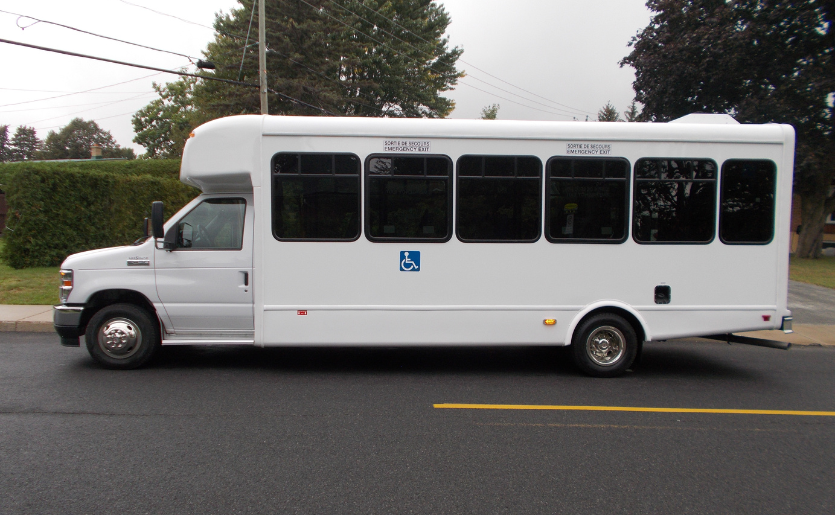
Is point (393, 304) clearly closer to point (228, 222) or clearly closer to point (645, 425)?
point (228, 222)

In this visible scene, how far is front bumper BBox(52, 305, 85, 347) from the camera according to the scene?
240 inches

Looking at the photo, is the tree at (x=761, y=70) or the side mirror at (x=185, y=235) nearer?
the side mirror at (x=185, y=235)

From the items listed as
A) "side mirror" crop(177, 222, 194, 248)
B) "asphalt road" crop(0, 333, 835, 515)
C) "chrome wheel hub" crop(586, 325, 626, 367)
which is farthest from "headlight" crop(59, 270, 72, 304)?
"chrome wheel hub" crop(586, 325, 626, 367)

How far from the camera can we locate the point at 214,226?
6270 mm

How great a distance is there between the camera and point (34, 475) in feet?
11.9

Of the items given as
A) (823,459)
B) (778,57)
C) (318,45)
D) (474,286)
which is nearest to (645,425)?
(823,459)

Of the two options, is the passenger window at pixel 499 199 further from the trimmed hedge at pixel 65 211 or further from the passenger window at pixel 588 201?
the trimmed hedge at pixel 65 211

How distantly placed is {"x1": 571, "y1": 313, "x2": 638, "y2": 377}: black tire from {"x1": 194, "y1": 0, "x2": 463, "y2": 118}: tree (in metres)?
22.5

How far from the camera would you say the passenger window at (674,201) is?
245 inches

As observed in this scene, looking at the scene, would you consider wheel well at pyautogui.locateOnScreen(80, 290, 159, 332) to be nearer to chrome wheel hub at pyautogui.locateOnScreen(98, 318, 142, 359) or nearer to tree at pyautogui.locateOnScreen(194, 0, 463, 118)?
chrome wheel hub at pyautogui.locateOnScreen(98, 318, 142, 359)

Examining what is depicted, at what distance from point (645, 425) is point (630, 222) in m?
2.39

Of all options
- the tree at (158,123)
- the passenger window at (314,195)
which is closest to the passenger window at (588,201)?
the passenger window at (314,195)

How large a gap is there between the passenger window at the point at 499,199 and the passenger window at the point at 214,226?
99.5 inches

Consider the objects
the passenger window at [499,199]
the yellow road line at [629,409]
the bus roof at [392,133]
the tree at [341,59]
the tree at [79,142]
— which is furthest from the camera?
the tree at [79,142]
